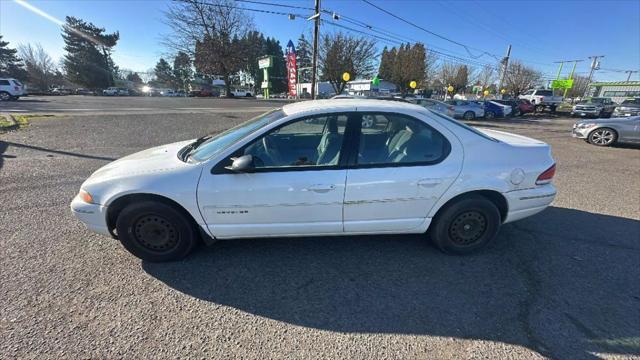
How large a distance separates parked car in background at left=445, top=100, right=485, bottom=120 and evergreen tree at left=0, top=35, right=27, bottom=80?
78616 millimetres

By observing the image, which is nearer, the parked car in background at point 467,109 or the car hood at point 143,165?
the car hood at point 143,165

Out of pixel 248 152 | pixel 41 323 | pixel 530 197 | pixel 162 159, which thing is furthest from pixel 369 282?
pixel 41 323

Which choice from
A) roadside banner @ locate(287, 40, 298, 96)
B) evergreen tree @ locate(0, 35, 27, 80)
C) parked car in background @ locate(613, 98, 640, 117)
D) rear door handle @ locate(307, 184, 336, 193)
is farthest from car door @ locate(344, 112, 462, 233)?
evergreen tree @ locate(0, 35, 27, 80)

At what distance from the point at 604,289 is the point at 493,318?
1.25 m

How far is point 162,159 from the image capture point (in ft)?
9.45

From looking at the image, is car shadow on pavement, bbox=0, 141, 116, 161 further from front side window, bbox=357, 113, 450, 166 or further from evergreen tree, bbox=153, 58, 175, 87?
evergreen tree, bbox=153, 58, 175, 87

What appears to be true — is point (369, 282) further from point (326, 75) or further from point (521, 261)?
point (326, 75)

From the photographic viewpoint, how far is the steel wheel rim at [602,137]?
971 centimetres

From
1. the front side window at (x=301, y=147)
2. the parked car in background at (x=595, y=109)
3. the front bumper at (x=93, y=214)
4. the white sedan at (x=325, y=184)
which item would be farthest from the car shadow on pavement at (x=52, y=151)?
the parked car in background at (x=595, y=109)

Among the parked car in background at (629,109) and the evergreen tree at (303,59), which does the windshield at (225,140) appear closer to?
the parked car in background at (629,109)

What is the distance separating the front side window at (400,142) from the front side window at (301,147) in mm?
256

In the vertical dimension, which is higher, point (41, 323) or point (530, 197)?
point (530, 197)

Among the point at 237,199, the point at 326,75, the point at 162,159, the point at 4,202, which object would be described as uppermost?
the point at 326,75

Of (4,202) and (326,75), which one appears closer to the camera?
(4,202)
